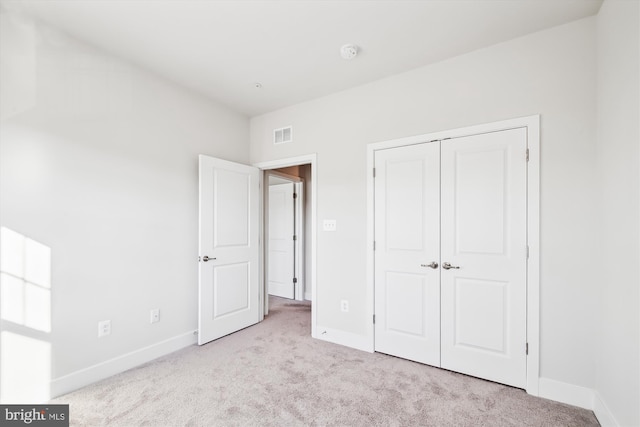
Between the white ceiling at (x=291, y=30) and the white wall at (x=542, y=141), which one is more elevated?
the white ceiling at (x=291, y=30)

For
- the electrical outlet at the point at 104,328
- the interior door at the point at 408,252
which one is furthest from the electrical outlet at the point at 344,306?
the electrical outlet at the point at 104,328

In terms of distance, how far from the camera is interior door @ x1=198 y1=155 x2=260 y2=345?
121 inches

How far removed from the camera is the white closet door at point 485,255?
2209 mm

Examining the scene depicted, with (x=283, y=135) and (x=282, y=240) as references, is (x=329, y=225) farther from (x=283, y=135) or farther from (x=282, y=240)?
(x=282, y=240)

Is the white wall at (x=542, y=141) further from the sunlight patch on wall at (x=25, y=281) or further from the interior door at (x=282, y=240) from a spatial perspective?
the sunlight patch on wall at (x=25, y=281)

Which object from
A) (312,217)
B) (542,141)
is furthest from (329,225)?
(542,141)

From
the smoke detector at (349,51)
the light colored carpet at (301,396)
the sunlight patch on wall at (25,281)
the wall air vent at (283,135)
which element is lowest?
the light colored carpet at (301,396)

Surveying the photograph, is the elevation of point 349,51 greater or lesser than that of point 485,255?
greater

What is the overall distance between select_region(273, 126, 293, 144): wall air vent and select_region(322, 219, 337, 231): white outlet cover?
3.67 feet

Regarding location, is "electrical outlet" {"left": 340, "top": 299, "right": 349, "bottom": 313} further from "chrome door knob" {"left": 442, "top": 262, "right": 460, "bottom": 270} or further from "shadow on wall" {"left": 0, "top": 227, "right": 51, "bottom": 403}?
"shadow on wall" {"left": 0, "top": 227, "right": 51, "bottom": 403}

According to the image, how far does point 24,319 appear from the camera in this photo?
A: 77.0 inches

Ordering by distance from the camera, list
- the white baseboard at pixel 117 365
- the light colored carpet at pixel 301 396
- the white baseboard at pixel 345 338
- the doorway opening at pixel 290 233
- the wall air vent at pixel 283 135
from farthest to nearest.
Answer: the doorway opening at pixel 290 233 < the wall air vent at pixel 283 135 < the white baseboard at pixel 345 338 < the white baseboard at pixel 117 365 < the light colored carpet at pixel 301 396

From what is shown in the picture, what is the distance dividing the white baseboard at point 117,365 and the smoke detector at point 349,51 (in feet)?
10.3

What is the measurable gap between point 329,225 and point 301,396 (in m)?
1.63
